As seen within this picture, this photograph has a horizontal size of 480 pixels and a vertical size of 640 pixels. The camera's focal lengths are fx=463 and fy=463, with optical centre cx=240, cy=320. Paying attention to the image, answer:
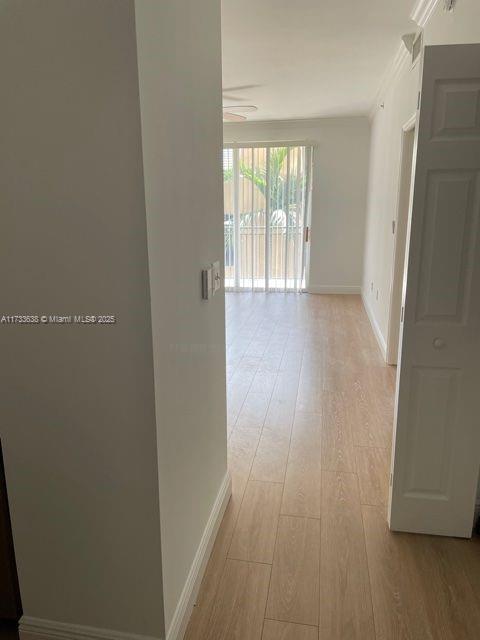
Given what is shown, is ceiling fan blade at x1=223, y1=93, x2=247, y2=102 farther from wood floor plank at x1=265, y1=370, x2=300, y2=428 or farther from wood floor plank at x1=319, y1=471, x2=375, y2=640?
wood floor plank at x1=319, y1=471, x2=375, y2=640

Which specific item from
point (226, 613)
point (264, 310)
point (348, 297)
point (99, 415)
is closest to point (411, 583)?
point (226, 613)

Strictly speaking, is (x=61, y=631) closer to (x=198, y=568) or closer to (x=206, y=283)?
(x=198, y=568)

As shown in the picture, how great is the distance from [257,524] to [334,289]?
5.76 meters

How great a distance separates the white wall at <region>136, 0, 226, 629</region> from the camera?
1253mm

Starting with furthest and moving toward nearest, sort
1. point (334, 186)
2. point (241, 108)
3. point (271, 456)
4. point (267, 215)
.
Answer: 1. point (267, 215)
2. point (334, 186)
3. point (241, 108)
4. point (271, 456)

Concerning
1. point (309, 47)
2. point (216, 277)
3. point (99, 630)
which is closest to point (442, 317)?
point (216, 277)

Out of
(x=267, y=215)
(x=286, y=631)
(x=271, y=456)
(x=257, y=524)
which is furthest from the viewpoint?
(x=267, y=215)

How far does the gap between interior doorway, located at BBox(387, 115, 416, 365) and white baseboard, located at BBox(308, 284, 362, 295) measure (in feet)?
10.5

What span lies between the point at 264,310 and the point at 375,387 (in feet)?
9.28

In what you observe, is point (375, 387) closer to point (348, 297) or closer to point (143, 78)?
point (143, 78)

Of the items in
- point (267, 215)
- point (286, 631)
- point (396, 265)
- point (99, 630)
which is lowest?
point (286, 631)

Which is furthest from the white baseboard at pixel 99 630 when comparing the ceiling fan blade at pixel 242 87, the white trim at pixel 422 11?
the ceiling fan blade at pixel 242 87

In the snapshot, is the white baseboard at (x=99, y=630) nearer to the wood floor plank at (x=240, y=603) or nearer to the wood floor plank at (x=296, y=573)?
the wood floor plank at (x=240, y=603)

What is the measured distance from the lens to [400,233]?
4055mm
